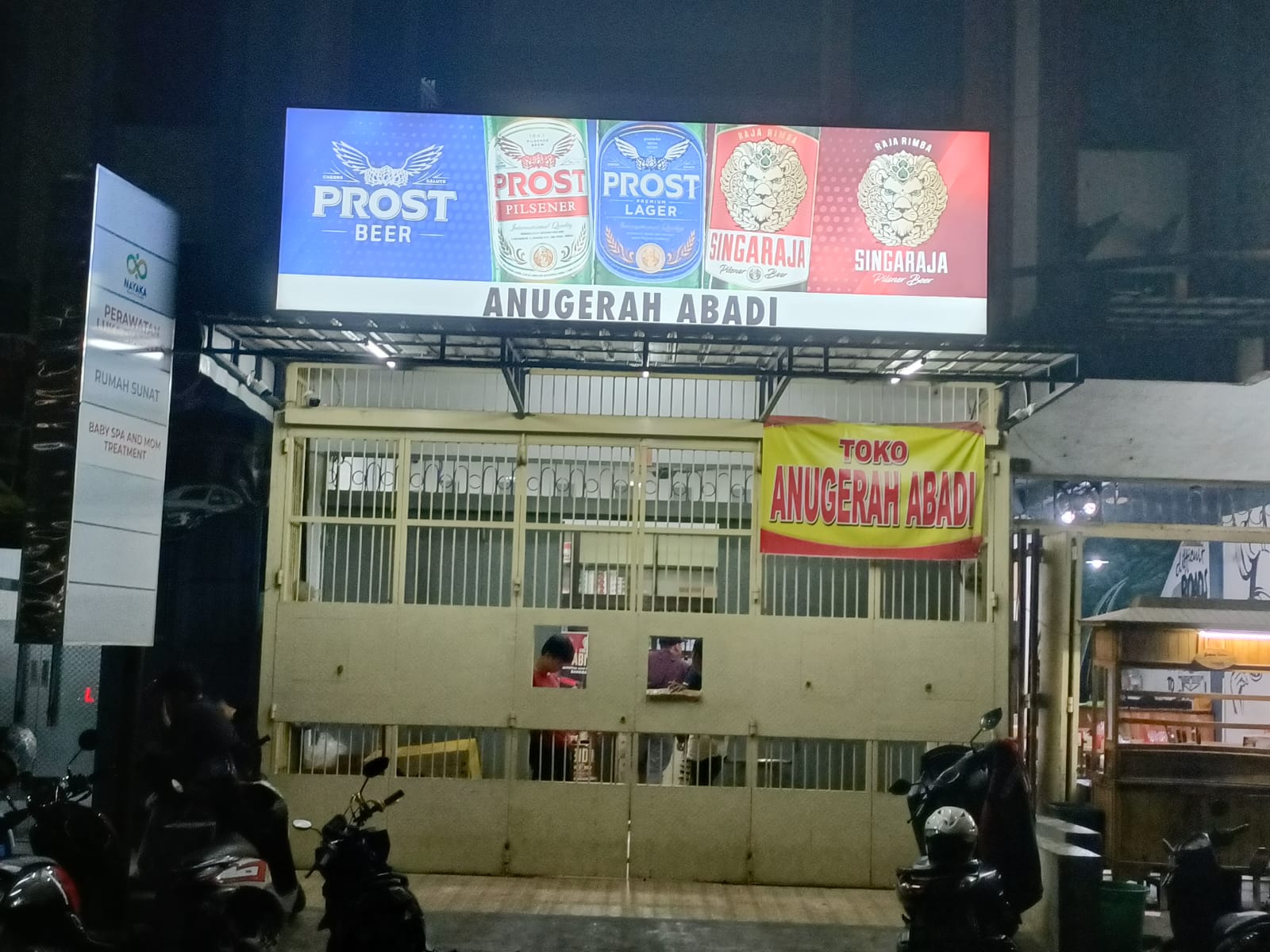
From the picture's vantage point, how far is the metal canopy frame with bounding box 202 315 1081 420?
8.59 m

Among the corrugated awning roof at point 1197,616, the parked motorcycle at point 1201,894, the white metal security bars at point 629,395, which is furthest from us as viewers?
the white metal security bars at point 629,395

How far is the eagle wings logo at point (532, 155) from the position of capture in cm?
899

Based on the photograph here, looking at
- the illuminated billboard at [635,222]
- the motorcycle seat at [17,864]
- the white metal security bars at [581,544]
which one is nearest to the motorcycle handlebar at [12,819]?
the motorcycle seat at [17,864]

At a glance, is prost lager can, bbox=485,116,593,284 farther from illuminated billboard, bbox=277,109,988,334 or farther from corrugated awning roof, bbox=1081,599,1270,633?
corrugated awning roof, bbox=1081,599,1270,633

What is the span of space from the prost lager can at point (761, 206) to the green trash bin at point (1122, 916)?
450 centimetres

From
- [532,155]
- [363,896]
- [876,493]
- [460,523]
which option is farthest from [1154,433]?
[363,896]

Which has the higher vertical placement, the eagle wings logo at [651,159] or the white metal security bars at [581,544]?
the eagle wings logo at [651,159]

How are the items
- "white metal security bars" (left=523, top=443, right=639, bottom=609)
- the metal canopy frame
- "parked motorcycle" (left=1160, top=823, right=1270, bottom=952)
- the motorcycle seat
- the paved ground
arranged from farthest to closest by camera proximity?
"white metal security bars" (left=523, top=443, right=639, bottom=609) < the metal canopy frame < the paved ground < "parked motorcycle" (left=1160, top=823, right=1270, bottom=952) < the motorcycle seat

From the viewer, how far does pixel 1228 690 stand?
13719 millimetres

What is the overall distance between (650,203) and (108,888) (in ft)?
18.6

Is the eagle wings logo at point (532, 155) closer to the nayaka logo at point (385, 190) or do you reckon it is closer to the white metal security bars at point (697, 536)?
the nayaka logo at point (385, 190)

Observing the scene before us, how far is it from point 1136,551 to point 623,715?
9456 millimetres

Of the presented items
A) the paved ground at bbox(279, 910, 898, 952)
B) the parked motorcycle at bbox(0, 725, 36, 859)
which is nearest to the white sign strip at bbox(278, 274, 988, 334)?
the parked motorcycle at bbox(0, 725, 36, 859)

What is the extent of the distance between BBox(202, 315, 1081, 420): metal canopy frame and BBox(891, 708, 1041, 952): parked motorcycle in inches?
100
